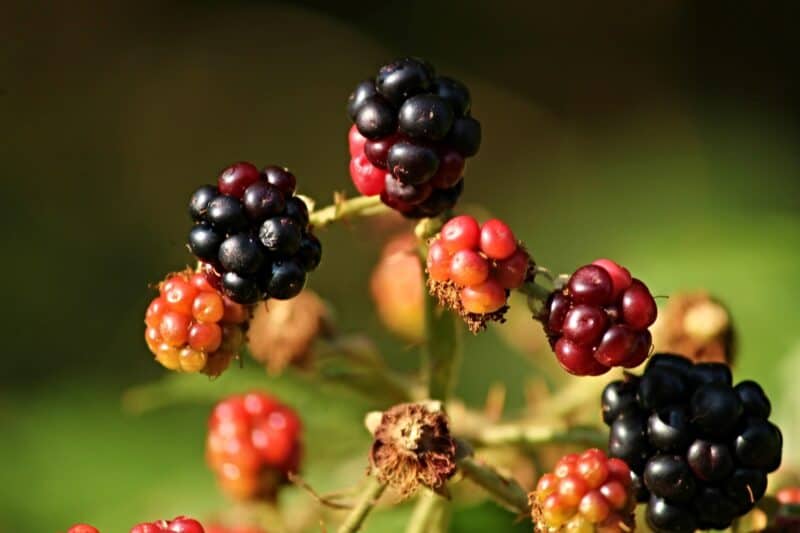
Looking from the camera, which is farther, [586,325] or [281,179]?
[281,179]

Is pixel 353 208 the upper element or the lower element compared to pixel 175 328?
upper

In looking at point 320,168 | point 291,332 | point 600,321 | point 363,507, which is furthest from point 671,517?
point 320,168

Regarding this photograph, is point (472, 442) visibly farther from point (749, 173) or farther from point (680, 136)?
point (680, 136)

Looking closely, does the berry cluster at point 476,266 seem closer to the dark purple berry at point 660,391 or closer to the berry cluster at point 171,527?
the dark purple berry at point 660,391

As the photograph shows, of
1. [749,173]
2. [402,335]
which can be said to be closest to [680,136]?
[749,173]

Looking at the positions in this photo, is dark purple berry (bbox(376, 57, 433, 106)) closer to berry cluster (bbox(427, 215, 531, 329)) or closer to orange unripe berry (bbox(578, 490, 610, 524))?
berry cluster (bbox(427, 215, 531, 329))

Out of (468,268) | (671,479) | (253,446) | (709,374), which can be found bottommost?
(253,446)

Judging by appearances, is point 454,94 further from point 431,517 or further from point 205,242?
point 431,517

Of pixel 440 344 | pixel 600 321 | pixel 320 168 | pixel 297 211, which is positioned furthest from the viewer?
pixel 320 168
